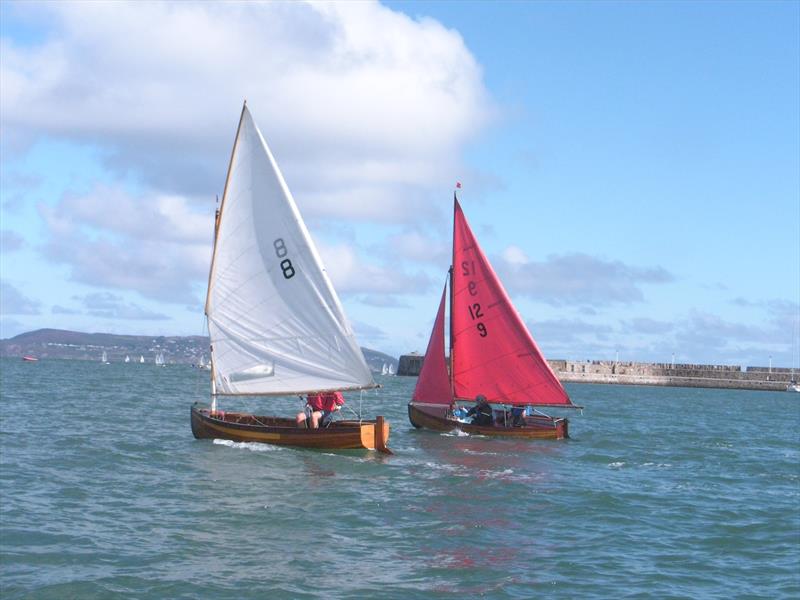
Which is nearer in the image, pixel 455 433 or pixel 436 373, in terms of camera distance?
pixel 455 433

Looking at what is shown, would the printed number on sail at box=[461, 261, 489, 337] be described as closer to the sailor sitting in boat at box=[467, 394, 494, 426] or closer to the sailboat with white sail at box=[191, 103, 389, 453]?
the sailor sitting in boat at box=[467, 394, 494, 426]

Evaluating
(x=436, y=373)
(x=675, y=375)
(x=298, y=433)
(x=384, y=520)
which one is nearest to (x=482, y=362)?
(x=436, y=373)

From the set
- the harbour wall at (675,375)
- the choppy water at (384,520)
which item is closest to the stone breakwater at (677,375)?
the harbour wall at (675,375)

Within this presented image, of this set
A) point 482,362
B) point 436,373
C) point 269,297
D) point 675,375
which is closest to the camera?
point 269,297

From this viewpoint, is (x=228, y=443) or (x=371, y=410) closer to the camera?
(x=228, y=443)

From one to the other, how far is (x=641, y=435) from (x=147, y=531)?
120ft

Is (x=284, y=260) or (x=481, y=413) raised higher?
(x=284, y=260)

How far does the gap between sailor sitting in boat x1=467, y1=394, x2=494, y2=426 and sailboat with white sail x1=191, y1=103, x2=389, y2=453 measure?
11033mm

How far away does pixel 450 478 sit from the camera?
31156 mm

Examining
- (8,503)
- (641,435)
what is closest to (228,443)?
(8,503)

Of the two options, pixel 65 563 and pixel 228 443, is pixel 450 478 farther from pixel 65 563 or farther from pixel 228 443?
pixel 65 563

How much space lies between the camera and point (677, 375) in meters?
180

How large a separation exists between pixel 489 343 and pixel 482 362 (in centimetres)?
98

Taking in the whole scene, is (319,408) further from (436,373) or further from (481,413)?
(436,373)
